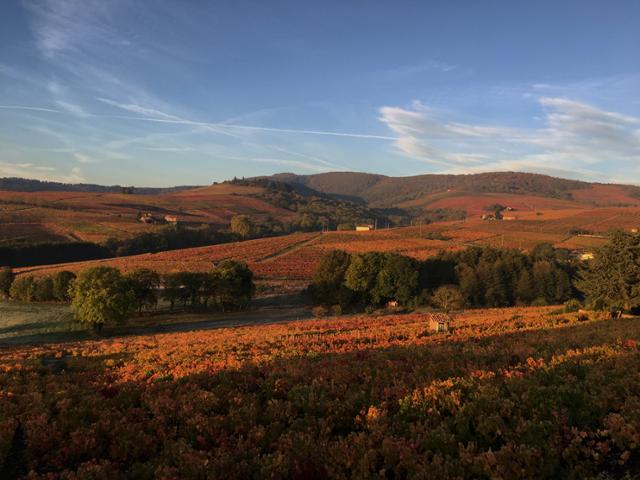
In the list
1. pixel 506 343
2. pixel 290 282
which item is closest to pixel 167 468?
pixel 506 343

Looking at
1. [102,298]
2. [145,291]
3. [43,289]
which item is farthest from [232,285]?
[43,289]

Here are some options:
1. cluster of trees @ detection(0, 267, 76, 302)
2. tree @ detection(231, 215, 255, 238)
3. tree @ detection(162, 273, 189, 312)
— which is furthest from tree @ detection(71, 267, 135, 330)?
tree @ detection(231, 215, 255, 238)

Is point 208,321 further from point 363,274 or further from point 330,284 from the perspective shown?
point 363,274

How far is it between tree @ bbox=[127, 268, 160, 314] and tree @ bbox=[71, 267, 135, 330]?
275 centimetres

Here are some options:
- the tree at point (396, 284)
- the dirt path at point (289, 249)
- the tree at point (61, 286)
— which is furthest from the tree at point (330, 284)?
the tree at point (61, 286)

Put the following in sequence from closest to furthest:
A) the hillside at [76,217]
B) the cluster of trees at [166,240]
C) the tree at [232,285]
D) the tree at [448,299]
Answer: the tree at [232,285] → the tree at [448,299] → the cluster of trees at [166,240] → the hillside at [76,217]

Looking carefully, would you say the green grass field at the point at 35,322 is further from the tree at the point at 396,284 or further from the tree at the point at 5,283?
the tree at the point at 396,284

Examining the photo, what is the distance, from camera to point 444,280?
250 ft

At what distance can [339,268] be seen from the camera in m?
69.2

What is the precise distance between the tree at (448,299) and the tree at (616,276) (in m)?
23.0

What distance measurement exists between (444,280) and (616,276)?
123 ft

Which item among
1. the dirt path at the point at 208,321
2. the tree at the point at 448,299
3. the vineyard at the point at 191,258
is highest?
the vineyard at the point at 191,258

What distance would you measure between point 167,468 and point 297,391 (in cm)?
440

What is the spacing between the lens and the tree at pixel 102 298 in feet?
146
